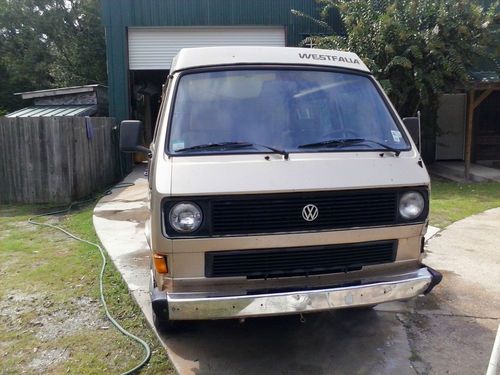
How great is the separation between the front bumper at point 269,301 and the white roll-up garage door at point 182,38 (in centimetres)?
1200

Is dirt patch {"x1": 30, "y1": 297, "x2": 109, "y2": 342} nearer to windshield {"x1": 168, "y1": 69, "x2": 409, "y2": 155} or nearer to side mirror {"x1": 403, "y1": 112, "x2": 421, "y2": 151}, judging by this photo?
windshield {"x1": 168, "y1": 69, "x2": 409, "y2": 155}

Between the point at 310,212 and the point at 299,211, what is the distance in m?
0.08

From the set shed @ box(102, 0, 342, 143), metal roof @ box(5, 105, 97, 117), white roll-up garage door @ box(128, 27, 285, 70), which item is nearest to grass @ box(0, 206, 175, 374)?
metal roof @ box(5, 105, 97, 117)

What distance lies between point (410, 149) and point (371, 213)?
727mm

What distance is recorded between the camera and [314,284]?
3.22 metres

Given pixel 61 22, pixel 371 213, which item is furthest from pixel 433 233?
pixel 61 22

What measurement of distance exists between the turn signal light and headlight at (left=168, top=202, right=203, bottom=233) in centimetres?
23

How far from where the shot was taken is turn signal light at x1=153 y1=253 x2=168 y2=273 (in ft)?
10.2

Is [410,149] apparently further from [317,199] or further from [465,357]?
[465,357]

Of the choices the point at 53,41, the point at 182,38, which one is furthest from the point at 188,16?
the point at 53,41

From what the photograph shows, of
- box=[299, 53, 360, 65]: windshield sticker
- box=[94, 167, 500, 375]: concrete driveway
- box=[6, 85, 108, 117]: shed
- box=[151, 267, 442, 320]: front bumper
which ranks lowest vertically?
box=[94, 167, 500, 375]: concrete driveway

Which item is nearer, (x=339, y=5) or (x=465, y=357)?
(x=465, y=357)

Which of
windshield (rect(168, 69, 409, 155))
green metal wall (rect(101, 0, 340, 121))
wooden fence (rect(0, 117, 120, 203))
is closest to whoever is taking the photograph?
windshield (rect(168, 69, 409, 155))

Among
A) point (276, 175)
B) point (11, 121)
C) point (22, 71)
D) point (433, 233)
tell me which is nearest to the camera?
point (276, 175)
